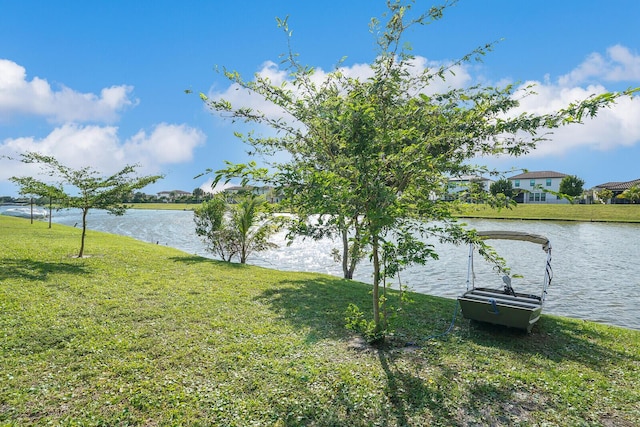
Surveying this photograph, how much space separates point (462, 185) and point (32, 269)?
13.1m

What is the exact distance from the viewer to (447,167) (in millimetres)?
6129

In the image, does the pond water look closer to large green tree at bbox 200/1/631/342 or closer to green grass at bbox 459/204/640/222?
large green tree at bbox 200/1/631/342

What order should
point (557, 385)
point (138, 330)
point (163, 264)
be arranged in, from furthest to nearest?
point (163, 264), point (138, 330), point (557, 385)

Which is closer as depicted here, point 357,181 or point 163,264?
point 357,181

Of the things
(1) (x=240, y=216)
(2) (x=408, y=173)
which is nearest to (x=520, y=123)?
(2) (x=408, y=173)

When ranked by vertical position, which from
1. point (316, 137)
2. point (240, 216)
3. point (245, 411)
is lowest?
Result: point (245, 411)

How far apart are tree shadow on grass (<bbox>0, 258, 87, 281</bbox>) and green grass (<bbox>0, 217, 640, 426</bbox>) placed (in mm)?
589

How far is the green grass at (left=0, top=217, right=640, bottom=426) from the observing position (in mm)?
4895

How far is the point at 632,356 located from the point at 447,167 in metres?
5.73

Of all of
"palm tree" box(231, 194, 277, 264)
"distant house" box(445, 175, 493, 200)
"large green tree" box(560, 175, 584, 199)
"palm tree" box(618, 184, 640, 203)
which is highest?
"large green tree" box(560, 175, 584, 199)

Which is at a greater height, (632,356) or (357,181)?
(357,181)

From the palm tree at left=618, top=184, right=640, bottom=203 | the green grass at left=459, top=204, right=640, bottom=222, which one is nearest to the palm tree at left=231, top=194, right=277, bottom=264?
the green grass at left=459, top=204, right=640, bottom=222

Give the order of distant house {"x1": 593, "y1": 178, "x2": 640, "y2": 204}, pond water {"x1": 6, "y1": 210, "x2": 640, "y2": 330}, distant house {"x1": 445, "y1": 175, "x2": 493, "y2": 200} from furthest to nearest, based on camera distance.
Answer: distant house {"x1": 593, "y1": 178, "x2": 640, "y2": 204} → pond water {"x1": 6, "y1": 210, "x2": 640, "y2": 330} → distant house {"x1": 445, "y1": 175, "x2": 493, "y2": 200}

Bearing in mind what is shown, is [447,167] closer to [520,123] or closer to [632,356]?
[520,123]
